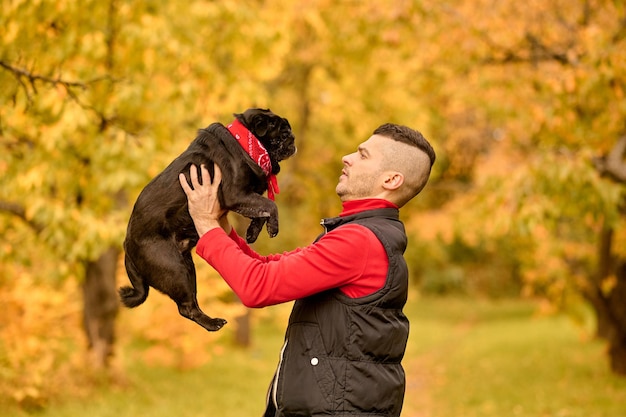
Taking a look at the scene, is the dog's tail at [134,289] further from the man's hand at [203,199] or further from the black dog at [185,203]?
the man's hand at [203,199]

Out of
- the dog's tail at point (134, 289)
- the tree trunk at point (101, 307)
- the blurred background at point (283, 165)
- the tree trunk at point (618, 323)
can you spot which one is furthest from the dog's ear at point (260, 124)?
the tree trunk at point (618, 323)

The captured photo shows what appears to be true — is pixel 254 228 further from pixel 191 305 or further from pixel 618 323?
pixel 618 323

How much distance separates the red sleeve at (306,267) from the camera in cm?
242

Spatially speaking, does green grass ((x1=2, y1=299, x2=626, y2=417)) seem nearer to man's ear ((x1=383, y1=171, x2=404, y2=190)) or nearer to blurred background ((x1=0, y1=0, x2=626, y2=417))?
blurred background ((x1=0, y1=0, x2=626, y2=417))

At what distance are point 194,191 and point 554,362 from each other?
41.4ft

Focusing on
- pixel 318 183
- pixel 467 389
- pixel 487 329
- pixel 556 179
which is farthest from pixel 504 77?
pixel 487 329

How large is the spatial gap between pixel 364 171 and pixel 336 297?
498 mm

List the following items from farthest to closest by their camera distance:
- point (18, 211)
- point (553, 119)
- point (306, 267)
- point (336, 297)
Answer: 1. point (553, 119)
2. point (18, 211)
3. point (336, 297)
4. point (306, 267)

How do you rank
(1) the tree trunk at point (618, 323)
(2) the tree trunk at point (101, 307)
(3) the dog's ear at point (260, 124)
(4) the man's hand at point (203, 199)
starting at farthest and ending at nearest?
(1) the tree trunk at point (618, 323) → (2) the tree trunk at point (101, 307) → (3) the dog's ear at point (260, 124) → (4) the man's hand at point (203, 199)

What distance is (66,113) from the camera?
5355mm

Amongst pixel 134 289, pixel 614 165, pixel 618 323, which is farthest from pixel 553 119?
pixel 134 289

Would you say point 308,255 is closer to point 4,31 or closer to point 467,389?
point 4,31

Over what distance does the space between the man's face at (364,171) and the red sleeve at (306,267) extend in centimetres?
22

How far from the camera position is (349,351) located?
8.25 ft
